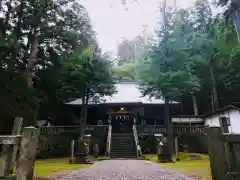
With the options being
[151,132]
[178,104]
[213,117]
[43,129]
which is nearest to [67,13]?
[43,129]

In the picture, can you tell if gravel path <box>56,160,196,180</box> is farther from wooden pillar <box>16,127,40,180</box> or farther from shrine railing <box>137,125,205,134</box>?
shrine railing <box>137,125,205,134</box>

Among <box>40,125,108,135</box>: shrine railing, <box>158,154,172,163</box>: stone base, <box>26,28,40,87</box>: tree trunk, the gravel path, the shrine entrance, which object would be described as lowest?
the gravel path

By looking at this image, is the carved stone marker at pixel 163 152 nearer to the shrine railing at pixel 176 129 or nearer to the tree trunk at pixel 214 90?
the shrine railing at pixel 176 129

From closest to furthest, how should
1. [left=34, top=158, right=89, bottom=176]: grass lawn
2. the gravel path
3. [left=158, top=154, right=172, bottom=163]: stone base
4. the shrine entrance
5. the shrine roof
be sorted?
1. the gravel path
2. [left=34, top=158, right=89, bottom=176]: grass lawn
3. [left=158, top=154, right=172, bottom=163]: stone base
4. the shrine roof
5. the shrine entrance

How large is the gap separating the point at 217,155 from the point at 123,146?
50.8 ft

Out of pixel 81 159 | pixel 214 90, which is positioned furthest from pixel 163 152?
pixel 214 90

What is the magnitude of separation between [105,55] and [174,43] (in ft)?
18.6

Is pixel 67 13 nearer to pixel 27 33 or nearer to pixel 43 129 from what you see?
pixel 27 33

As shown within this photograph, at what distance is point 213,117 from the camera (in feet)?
59.5

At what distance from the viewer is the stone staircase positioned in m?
16.7

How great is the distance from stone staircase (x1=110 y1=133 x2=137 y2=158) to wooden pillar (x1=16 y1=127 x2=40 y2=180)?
13.4 metres

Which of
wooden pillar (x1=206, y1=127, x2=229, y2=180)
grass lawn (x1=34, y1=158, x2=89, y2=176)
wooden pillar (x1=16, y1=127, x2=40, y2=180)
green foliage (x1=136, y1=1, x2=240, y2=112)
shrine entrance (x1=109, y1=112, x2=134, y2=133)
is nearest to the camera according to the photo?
wooden pillar (x1=206, y1=127, x2=229, y2=180)

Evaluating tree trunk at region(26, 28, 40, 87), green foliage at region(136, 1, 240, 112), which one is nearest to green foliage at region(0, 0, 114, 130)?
tree trunk at region(26, 28, 40, 87)

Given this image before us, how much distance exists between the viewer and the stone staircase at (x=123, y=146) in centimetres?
1673
